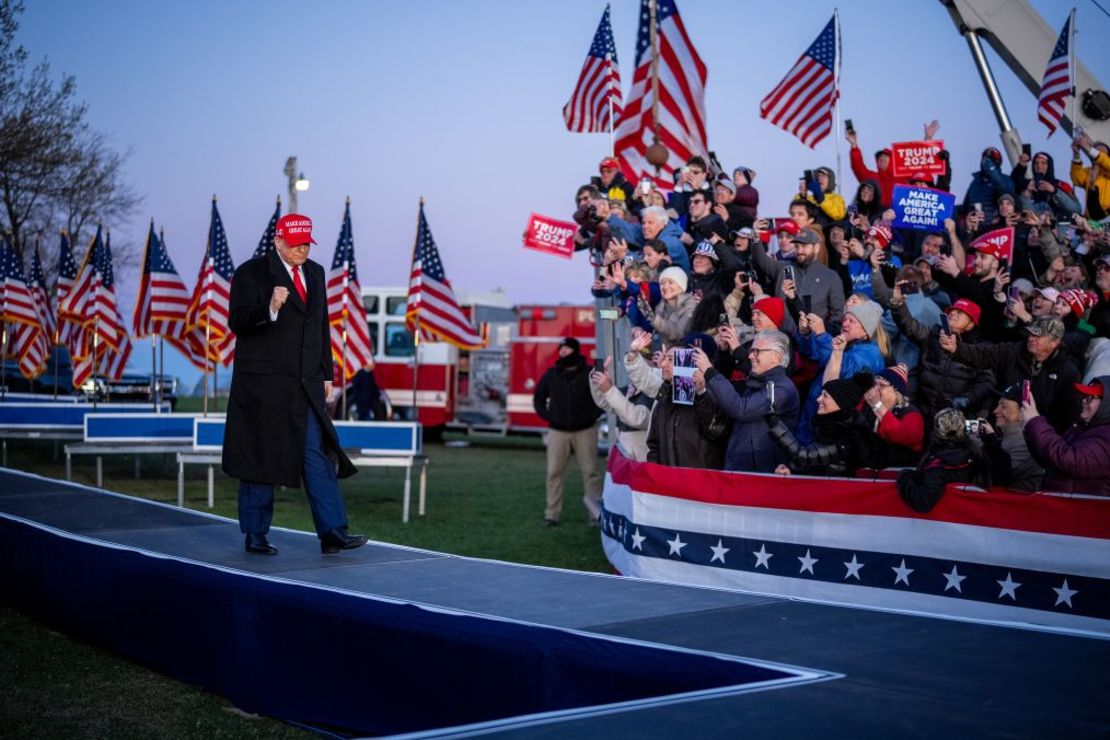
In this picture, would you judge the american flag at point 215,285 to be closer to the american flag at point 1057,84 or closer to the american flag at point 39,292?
the american flag at point 39,292

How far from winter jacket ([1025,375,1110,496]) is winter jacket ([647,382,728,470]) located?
2.87 m

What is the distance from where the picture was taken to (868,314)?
1005 centimetres

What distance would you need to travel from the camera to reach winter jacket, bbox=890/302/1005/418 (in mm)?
9711

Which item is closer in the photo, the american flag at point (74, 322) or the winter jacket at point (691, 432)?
the winter jacket at point (691, 432)

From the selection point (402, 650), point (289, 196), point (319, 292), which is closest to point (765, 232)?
point (319, 292)

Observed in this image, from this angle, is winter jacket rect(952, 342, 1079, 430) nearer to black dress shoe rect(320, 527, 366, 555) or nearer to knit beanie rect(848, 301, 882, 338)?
knit beanie rect(848, 301, 882, 338)

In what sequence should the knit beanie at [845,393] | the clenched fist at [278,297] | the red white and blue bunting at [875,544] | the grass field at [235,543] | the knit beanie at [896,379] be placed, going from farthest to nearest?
the knit beanie at [845,393]
the knit beanie at [896,379]
the clenched fist at [278,297]
the red white and blue bunting at [875,544]
the grass field at [235,543]

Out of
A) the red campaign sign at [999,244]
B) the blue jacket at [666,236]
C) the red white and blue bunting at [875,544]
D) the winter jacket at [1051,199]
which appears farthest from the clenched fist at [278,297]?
the winter jacket at [1051,199]

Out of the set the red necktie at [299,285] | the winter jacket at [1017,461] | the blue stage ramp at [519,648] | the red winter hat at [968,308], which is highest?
the red winter hat at [968,308]

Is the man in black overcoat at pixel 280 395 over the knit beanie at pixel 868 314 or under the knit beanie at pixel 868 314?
under

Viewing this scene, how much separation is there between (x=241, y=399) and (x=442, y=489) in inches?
452

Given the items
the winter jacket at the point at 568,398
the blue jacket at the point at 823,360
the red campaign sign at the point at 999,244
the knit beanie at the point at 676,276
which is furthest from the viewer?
the winter jacket at the point at 568,398

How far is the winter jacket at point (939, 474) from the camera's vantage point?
314 inches

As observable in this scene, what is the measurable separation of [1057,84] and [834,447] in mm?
7985
